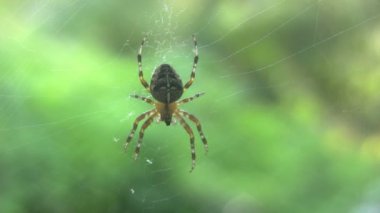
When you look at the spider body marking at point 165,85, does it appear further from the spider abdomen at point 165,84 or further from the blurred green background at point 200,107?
the blurred green background at point 200,107

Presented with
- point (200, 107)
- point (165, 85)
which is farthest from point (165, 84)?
point (200, 107)

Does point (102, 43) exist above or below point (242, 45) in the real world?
below

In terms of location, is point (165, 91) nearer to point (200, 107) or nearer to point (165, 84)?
point (165, 84)

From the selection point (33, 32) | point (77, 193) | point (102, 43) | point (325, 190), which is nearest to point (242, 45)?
point (102, 43)

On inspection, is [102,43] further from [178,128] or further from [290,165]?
[290,165]

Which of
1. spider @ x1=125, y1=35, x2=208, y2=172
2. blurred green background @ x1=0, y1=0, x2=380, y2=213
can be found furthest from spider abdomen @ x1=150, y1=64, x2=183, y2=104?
blurred green background @ x1=0, y1=0, x2=380, y2=213

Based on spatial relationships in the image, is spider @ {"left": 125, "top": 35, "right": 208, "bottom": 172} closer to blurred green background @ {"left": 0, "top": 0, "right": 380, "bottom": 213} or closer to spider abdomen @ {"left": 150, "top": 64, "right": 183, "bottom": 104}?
spider abdomen @ {"left": 150, "top": 64, "right": 183, "bottom": 104}
